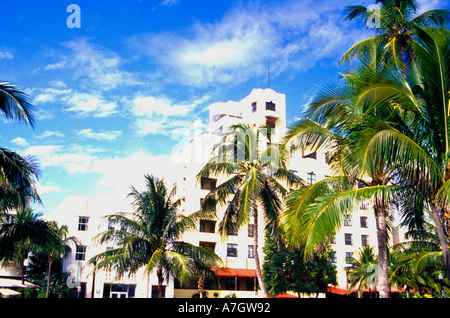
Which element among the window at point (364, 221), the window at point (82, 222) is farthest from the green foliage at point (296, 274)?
the window at point (82, 222)

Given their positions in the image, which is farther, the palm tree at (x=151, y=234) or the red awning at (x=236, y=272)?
the red awning at (x=236, y=272)

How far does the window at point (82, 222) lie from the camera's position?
4497 centimetres

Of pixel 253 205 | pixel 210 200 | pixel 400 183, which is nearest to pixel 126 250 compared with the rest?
pixel 210 200

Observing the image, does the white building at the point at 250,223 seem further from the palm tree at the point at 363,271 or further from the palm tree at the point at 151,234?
the palm tree at the point at 151,234

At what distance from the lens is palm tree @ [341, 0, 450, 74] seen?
1867 centimetres

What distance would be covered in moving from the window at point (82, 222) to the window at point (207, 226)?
11.7 metres

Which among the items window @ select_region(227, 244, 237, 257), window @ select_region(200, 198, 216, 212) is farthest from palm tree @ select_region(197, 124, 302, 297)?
window @ select_region(227, 244, 237, 257)

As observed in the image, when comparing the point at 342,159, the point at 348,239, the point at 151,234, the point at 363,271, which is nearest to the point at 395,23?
the point at 342,159

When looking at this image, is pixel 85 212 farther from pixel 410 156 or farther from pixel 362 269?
pixel 410 156

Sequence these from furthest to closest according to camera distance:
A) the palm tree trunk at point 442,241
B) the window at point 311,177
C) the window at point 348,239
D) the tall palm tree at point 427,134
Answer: the window at point 311,177, the window at point 348,239, the tall palm tree at point 427,134, the palm tree trunk at point 442,241

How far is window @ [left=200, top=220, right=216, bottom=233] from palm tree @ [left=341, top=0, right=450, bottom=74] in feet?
97.8

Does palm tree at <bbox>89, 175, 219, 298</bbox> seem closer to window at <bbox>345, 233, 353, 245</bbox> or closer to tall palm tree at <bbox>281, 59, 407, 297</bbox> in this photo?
tall palm tree at <bbox>281, 59, 407, 297</bbox>

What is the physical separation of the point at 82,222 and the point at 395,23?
1422 inches

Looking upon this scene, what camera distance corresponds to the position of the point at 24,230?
19750 mm
